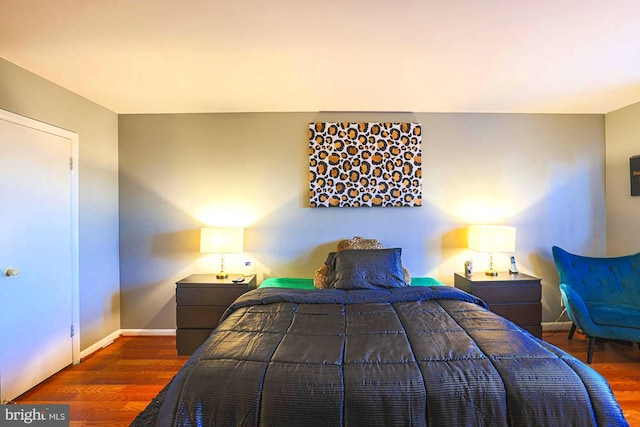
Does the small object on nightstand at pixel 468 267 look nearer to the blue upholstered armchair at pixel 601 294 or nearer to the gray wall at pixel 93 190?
the blue upholstered armchair at pixel 601 294

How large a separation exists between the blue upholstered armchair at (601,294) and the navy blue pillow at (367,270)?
1547 millimetres

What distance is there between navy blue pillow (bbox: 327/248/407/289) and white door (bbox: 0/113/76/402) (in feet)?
7.70

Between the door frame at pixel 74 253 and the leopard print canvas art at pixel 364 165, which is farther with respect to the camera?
the leopard print canvas art at pixel 364 165

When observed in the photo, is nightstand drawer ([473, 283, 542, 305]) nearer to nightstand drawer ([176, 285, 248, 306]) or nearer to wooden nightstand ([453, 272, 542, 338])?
wooden nightstand ([453, 272, 542, 338])

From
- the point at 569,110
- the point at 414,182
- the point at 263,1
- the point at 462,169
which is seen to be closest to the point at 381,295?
the point at 414,182

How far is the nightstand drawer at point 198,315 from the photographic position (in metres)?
2.84

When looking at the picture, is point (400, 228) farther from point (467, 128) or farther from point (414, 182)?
point (467, 128)

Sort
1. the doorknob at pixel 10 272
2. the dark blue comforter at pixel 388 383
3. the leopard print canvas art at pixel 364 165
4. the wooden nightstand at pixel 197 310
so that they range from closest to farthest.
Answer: the dark blue comforter at pixel 388 383, the doorknob at pixel 10 272, the wooden nightstand at pixel 197 310, the leopard print canvas art at pixel 364 165

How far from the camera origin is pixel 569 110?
3.26 metres

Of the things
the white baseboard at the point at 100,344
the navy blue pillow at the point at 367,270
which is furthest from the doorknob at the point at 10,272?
the navy blue pillow at the point at 367,270

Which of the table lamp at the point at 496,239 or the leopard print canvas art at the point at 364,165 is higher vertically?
the leopard print canvas art at the point at 364,165

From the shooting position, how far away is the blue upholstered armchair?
8.36 ft

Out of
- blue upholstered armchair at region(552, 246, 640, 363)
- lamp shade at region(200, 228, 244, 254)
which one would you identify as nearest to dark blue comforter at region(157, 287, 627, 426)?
lamp shade at region(200, 228, 244, 254)

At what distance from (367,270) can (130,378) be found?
6.92 ft
